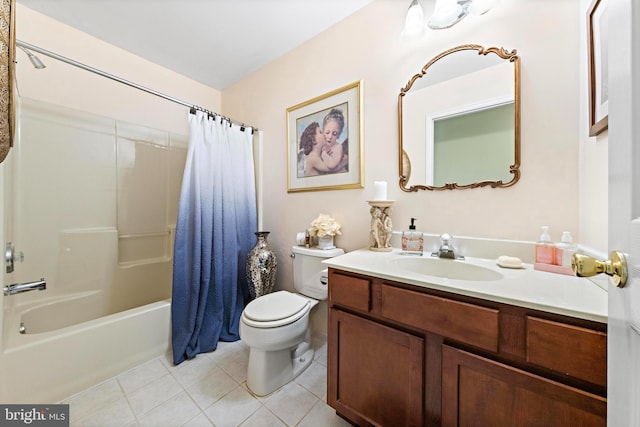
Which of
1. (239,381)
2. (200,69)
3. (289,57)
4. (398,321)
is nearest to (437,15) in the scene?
(289,57)

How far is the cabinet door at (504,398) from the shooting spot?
0.58 m

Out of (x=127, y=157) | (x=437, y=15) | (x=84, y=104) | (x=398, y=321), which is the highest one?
(x=437, y=15)

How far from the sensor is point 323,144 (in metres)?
1.72

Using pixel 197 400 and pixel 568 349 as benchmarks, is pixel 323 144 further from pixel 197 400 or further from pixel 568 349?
pixel 197 400

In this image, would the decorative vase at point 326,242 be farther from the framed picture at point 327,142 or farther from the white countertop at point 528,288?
the white countertop at point 528,288

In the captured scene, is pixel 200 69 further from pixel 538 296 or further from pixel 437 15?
pixel 538 296

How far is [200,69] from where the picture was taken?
7.06ft

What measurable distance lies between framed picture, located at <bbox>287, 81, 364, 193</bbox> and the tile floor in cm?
128

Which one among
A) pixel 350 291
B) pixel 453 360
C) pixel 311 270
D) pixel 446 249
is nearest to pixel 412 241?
pixel 446 249

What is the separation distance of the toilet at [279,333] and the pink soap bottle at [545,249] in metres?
1.00

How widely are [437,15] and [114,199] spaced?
2590mm

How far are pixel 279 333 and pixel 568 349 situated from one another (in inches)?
43.8

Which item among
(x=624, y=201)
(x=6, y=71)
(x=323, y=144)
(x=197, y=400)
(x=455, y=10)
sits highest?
(x=455, y=10)

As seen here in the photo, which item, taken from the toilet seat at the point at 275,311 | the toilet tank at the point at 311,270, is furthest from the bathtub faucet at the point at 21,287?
the toilet tank at the point at 311,270
